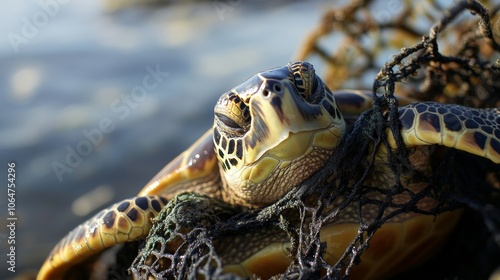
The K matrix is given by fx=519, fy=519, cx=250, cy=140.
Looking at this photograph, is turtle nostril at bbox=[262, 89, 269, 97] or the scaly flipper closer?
turtle nostril at bbox=[262, 89, 269, 97]

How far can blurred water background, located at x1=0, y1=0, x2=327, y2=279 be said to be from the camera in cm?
462

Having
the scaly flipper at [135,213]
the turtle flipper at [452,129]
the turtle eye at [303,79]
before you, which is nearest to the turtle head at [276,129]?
the turtle eye at [303,79]

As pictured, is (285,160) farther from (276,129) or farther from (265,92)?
(265,92)

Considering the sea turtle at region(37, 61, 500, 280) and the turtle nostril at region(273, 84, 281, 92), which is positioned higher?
the turtle nostril at region(273, 84, 281, 92)

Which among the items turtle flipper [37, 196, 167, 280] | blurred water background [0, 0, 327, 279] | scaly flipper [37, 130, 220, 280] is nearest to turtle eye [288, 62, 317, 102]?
scaly flipper [37, 130, 220, 280]

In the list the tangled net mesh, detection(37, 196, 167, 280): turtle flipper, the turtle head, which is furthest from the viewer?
detection(37, 196, 167, 280): turtle flipper

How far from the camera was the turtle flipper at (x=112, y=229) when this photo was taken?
2.28 metres

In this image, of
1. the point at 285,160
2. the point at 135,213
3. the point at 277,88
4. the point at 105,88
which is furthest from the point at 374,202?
the point at 105,88

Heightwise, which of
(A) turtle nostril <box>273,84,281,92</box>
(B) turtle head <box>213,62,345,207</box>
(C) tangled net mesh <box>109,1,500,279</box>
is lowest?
(C) tangled net mesh <box>109,1,500,279</box>

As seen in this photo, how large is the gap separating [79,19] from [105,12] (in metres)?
1.04

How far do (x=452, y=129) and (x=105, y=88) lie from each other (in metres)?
5.79

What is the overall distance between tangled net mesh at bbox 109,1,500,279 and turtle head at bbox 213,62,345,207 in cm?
8

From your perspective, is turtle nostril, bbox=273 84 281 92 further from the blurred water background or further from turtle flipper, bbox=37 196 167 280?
the blurred water background

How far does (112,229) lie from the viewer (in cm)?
228
